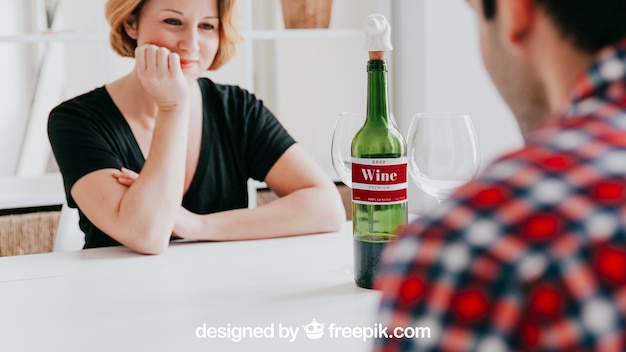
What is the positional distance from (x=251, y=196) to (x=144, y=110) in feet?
3.14

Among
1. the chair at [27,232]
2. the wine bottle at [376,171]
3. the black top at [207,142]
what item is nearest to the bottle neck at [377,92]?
the wine bottle at [376,171]

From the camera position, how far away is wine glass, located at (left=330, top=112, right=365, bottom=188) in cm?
116

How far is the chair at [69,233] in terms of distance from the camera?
1.78m

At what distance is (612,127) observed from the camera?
351 mm

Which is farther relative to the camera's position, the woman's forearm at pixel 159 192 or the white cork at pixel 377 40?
the woman's forearm at pixel 159 192

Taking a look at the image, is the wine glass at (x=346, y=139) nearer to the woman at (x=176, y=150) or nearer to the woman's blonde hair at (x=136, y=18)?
the woman at (x=176, y=150)

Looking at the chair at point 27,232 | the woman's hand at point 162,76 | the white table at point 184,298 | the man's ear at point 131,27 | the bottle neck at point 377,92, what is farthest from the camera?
the chair at point 27,232

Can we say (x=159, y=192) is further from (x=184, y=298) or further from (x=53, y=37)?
(x=53, y=37)

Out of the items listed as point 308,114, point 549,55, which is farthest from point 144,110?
point 549,55

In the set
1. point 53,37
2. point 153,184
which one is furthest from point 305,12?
point 153,184

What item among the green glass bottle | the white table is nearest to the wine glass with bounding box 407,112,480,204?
the green glass bottle

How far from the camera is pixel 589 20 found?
0.37m

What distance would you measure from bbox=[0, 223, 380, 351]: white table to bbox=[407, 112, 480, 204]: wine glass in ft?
0.63

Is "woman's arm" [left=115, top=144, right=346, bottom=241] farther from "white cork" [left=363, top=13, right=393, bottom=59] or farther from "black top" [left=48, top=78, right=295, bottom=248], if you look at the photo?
"white cork" [left=363, top=13, right=393, bottom=59]
